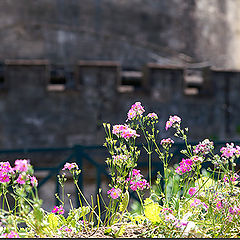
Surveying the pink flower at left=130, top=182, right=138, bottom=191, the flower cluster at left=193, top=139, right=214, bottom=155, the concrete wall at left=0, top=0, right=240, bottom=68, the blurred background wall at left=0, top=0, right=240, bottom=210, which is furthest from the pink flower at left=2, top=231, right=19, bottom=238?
the concrete wall at left=0, top=0, right=240, bottom=68

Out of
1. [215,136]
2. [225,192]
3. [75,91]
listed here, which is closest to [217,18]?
[215,136]

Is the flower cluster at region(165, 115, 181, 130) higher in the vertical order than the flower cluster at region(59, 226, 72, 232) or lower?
higher

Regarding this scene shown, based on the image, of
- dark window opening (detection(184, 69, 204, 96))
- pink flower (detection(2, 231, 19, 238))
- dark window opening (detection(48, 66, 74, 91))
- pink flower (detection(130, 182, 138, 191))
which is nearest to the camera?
pink flower (detection(2, 231, 19, 238))

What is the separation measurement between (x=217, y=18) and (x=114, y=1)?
2966 mm

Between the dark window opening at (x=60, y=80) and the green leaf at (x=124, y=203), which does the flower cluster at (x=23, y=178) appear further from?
the dark window opening at (x=60, y=80)

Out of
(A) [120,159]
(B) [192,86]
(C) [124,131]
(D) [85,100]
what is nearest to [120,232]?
(A) [120,159]

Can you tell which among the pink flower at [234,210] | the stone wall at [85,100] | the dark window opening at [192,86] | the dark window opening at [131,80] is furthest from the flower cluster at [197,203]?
the dark window opening at [192,86]

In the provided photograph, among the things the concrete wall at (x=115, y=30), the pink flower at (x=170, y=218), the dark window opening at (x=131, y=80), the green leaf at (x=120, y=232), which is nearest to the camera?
the pink flower at (x=170, y=218)

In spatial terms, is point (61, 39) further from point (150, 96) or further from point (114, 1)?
point (150, 96)

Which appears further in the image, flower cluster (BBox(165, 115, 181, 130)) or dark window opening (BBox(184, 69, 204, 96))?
dark window opening (BBox(184, 69, 204, 96))

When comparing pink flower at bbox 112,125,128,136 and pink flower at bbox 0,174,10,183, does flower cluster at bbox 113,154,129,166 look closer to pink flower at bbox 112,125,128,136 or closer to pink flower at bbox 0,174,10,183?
pink flower at bbox 112,125,128,136

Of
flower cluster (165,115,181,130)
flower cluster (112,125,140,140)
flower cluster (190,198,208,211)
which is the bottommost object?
flower cluster (190,198,208,211)

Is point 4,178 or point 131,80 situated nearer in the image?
point 4,178

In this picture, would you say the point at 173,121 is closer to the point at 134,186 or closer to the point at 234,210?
the point at 134,186
